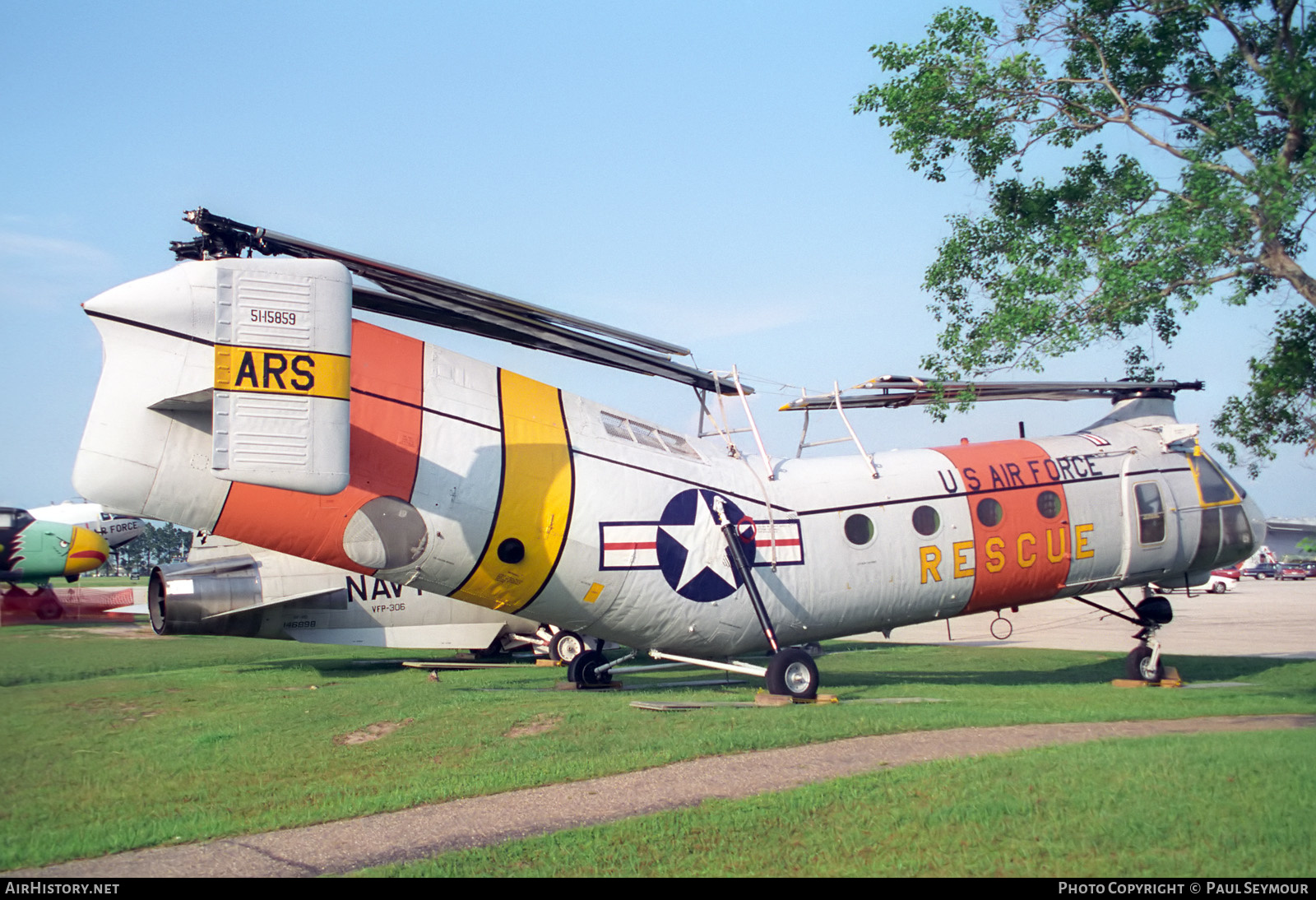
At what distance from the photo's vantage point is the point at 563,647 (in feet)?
77.2

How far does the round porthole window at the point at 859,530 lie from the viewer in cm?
1558

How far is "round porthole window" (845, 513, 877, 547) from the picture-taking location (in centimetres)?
1558

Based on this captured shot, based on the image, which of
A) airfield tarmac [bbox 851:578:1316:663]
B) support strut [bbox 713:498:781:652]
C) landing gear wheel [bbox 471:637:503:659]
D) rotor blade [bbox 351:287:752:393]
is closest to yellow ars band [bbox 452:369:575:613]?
rotor blade [bbox 351:287:752:393]

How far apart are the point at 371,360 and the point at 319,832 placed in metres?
6.35

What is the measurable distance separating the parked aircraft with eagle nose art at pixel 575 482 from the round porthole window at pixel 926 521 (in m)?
0.03

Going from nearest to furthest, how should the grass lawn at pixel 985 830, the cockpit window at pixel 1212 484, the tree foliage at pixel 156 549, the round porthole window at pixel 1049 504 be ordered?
the grass lawn at pixel 985 830 → the round porthole window at pixel 1049 504 → the cockpit window at pixel 1212 484 → the tree foliage at pixel 156 549

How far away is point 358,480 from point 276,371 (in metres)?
2.12

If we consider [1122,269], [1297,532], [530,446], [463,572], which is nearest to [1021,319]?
[1122,269]

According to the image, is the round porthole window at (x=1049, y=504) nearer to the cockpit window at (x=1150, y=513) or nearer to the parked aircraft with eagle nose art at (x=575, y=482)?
the parked aircraft with eagle nose art at (x=575, y=482)

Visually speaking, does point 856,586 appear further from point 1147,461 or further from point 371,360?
point 371,360

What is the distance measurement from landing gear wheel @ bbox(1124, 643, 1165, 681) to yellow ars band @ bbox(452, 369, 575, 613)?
1080 cm

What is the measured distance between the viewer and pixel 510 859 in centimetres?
700

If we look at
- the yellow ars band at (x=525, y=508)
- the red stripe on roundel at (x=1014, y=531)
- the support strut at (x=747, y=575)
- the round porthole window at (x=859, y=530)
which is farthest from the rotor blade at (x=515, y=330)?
the red stripe on roundel at (x=1014, y=531)

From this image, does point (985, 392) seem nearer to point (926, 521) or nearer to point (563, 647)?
point (926, 521)
